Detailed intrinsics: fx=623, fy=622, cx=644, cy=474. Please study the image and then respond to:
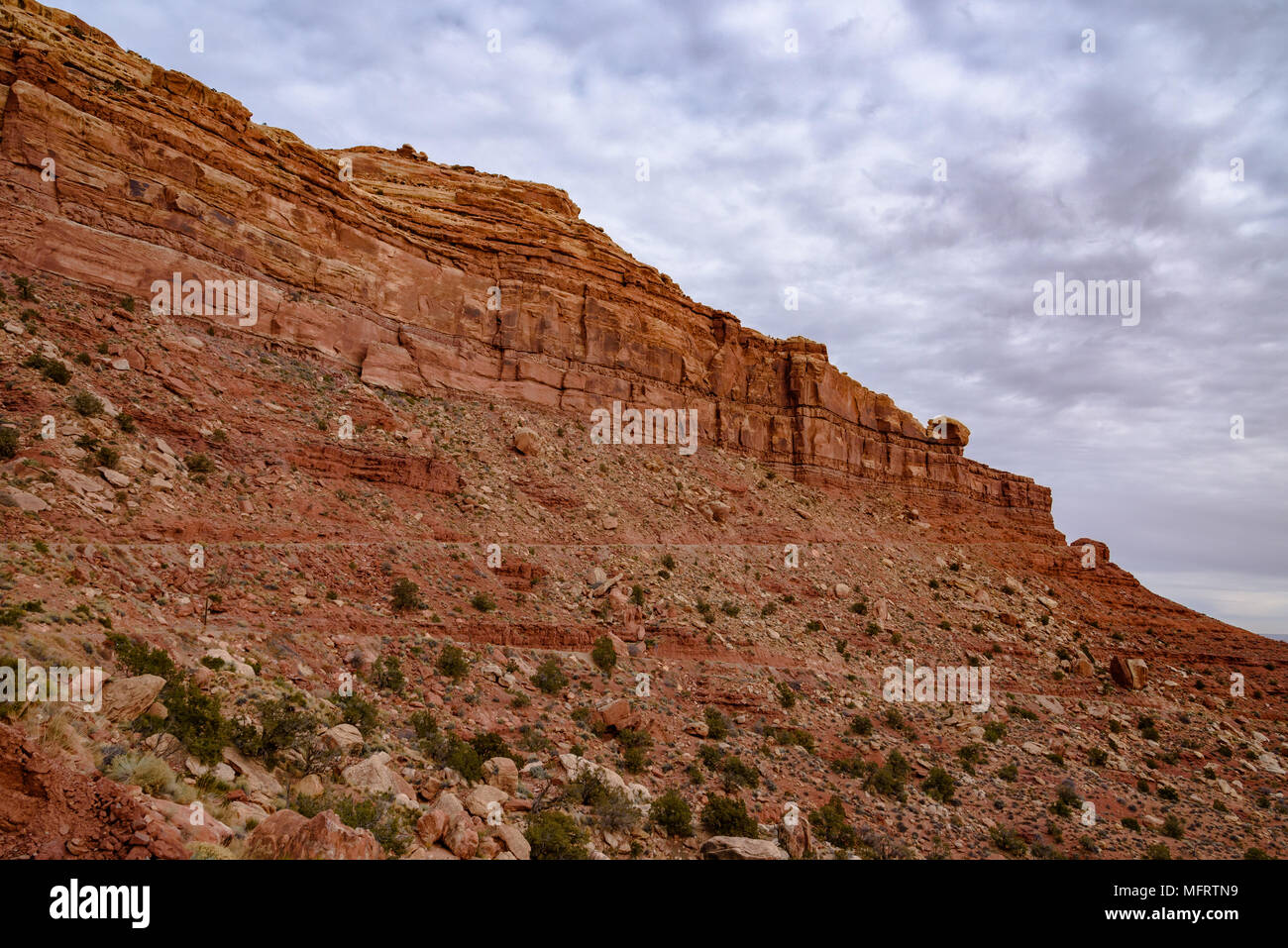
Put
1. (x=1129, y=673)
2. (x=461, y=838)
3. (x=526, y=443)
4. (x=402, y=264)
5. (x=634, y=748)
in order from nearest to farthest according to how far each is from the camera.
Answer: (x=461, y=838)
(x=634, y=748)
(x=526, y=443)
(x=402, y=264)
(x=1129, y=673)

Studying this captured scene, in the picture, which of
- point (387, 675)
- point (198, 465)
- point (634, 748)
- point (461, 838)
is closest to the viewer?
point (461, 838)

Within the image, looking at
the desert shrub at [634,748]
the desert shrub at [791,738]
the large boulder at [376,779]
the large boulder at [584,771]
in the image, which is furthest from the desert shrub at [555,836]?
the desert shrub at [791,738]

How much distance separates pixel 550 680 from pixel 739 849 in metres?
7.41

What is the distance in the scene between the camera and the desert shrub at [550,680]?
17266 millimetres

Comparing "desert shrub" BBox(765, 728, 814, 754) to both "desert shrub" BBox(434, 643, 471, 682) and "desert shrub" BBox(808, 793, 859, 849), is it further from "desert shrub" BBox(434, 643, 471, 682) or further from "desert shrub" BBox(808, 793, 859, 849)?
"desert shrub" BBox(434, 643, 471, 682)

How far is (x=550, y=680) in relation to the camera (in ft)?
56.9

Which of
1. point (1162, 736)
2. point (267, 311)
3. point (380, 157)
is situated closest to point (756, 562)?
point (1162, 736)

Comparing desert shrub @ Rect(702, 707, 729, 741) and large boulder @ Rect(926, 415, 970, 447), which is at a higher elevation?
large boulder @ Rect(926, 415, 970, 447)

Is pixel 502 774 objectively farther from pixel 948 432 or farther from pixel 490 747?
pixel 948 432

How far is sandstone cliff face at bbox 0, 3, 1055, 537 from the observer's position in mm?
21438

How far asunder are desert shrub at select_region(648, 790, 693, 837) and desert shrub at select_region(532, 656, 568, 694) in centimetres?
479

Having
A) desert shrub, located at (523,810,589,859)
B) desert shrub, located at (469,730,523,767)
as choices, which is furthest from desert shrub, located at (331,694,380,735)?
desert shrub, located at (523,810,589,859)

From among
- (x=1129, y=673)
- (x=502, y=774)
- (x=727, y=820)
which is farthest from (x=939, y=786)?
(x=1129, y=673)
